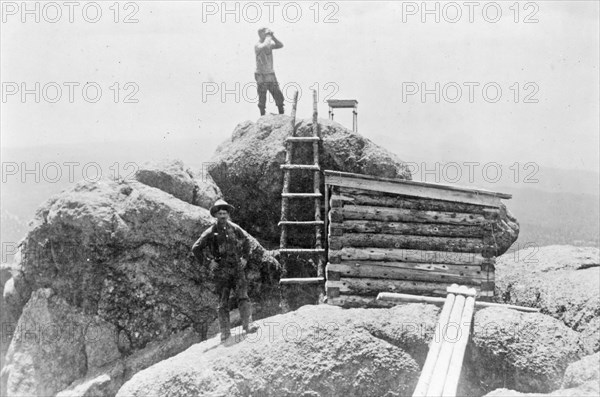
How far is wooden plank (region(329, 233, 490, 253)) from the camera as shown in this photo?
10.1 metres

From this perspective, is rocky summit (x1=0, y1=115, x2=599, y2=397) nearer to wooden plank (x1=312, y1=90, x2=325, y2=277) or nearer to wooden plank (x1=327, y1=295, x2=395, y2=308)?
wooden plank (x1=312, y1=90, x2=325, y2=277)

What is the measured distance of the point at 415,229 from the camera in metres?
10.2

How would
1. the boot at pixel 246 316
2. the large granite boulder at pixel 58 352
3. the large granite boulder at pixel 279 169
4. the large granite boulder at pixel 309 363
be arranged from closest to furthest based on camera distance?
the large granite boulder at pixel 309 363, the boot at pixel 246 316, the large granite boulder at pixel 58 352, the large granite boulder at pixel 279 169

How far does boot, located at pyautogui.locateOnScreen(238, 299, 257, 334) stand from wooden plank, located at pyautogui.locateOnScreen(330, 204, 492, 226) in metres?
2.60

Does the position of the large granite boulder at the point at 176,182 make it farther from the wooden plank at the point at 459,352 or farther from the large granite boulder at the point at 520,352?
the large granite boulder at the point at 520,352

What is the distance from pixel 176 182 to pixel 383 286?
478 centimetres

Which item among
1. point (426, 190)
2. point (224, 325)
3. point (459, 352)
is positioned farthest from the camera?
point (426, 190)

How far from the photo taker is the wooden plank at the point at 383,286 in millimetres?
10031

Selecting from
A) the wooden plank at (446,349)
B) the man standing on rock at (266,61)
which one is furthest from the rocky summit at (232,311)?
the man standing on rock at (266,61)

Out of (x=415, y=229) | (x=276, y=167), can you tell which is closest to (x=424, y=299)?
(x=415, y=229)

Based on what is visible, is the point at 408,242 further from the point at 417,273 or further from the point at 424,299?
the point at 424,299

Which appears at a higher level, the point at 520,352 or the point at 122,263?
the point at 122,263

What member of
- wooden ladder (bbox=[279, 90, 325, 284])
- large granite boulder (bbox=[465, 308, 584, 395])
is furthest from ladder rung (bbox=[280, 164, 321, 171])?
large granite boulder (bbox=[465, 308, 584, 395])

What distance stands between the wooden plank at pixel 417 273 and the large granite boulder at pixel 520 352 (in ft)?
6.78
